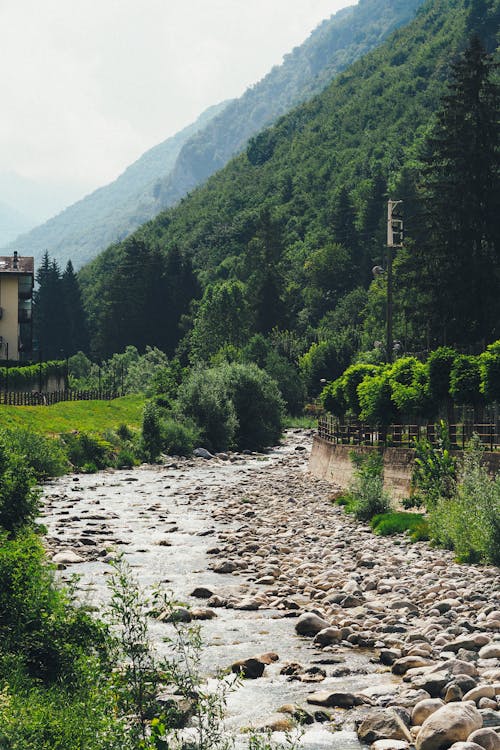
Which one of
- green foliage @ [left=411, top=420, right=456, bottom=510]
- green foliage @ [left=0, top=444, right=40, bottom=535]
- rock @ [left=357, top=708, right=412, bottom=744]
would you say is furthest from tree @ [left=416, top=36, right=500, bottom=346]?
rock @ [left=357, top=708, right=412, bottom=744]

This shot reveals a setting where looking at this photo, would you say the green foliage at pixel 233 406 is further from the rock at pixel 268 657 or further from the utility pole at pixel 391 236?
the rock at pixel 268 657

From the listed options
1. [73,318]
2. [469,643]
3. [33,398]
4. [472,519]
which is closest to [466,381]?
[472,519]

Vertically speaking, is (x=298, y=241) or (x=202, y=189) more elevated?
(x=202, y=189)

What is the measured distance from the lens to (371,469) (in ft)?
105

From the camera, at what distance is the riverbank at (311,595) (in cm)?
1190

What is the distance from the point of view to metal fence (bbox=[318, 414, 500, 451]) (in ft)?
93.8

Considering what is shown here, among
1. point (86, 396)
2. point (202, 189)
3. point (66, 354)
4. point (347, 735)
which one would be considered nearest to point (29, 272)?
point (86, 396)

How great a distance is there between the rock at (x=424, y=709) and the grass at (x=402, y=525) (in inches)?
512

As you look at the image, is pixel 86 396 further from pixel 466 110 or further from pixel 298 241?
pixel 298 241

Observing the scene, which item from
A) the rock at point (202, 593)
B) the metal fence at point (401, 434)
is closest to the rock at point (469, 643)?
the rock at point (202, 593)

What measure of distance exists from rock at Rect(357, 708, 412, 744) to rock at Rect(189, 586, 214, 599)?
8304 millimetres

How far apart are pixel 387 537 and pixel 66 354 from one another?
358 ft

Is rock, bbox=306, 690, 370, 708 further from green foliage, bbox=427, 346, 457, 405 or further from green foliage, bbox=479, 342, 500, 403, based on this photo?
green foliage, bbox=427, 346, 457, 405

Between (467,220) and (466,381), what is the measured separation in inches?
907
